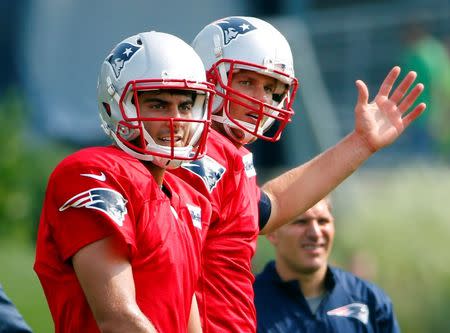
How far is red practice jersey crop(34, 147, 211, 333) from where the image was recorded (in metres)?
3.79

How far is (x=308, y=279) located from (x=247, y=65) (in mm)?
1550

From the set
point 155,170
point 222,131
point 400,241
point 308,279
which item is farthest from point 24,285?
point 155,170

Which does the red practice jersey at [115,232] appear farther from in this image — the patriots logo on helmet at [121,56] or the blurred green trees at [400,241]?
the blurred green trees at [400,241]

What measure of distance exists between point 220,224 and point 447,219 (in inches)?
184

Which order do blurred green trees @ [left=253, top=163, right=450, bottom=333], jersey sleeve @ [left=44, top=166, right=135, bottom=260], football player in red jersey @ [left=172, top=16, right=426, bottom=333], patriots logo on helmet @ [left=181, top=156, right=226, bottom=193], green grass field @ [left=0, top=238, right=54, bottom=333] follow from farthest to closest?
blurred green trees @ [left=253, top=163, right=450, bottom=333], green grass field @ [left=0, top=238, right=54, bottom=333], football player in red jersey @ [left=172, top=16, right=426, bottom=333], patriots logo on helmet @ [left=181, top=156, right=226, bottom=193], jersey sleeve @ [left=44, top=166, right=135, bottom=260]

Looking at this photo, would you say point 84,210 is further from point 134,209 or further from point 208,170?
point 208,170

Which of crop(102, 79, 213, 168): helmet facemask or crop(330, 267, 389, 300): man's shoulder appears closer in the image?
crop(102, 79, 213, 168): helmet facemask

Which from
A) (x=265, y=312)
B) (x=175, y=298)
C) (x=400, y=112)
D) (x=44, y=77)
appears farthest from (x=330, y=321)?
(x=44, y=77)

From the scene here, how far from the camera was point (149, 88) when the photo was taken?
413cm

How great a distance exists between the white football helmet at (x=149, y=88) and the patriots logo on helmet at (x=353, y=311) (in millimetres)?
2014

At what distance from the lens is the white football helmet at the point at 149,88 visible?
162 inches

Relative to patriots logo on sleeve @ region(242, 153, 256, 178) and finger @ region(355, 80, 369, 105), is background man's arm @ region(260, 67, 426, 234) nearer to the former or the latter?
finger @ region(355, 80, 369, 105)

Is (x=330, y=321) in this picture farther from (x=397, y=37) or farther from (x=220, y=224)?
(x=397, y=37)

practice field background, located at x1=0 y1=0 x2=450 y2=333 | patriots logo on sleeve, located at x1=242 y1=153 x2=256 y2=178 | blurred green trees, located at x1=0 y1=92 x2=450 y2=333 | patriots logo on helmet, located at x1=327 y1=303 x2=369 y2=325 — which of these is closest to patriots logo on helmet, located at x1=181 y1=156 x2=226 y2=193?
patriots logo on sleeve, located at x1=242 y1=153 x2=256 y2=178
